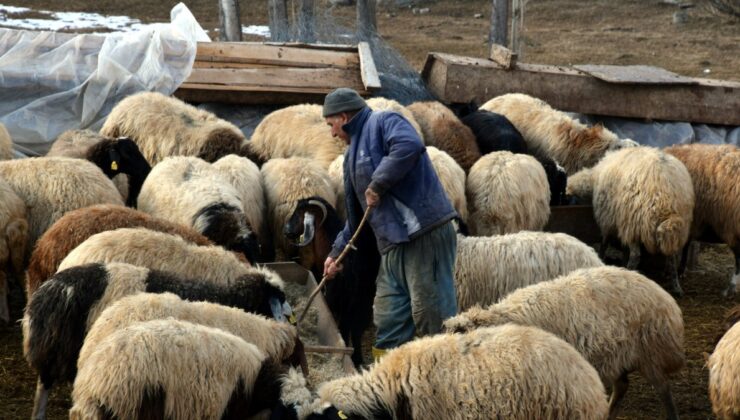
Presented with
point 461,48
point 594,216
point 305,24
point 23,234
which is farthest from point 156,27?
point 461,48

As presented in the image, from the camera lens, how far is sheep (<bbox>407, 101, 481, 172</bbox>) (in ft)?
33.2

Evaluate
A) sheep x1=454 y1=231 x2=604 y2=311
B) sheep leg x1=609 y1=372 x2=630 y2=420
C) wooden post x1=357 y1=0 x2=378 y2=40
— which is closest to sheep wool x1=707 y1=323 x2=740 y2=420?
sheep leg x1=609 y1=372 x2=630 y2=420

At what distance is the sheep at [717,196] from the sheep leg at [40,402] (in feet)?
20.2

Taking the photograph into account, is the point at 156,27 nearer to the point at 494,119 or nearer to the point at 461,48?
the point at 494,119

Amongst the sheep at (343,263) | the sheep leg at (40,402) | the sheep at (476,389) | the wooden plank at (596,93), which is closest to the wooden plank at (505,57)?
the wooden plank at (596,93)

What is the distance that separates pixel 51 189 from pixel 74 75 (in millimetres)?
3556

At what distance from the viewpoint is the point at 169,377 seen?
510cm

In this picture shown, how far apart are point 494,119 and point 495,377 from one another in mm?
5947

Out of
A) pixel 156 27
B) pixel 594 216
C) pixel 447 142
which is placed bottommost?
pixel 594 216

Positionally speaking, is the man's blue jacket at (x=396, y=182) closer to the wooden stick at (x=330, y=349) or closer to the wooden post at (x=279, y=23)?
the wooden stick at (x=330, y=349)

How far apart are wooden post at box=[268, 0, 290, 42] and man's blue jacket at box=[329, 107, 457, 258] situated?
356 inches

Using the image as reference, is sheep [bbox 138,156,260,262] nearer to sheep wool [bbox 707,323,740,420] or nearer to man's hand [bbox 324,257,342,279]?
man's hand [bbox 324,257,342,279]

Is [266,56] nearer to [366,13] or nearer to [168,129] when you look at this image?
[168,129]

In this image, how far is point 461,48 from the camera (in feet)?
67.2
